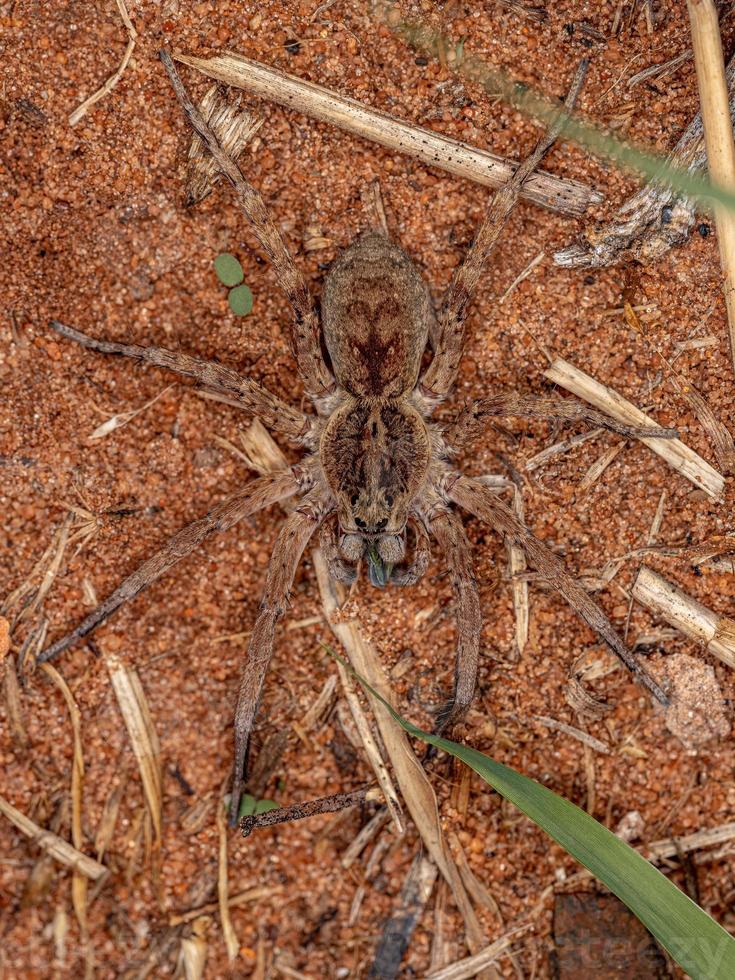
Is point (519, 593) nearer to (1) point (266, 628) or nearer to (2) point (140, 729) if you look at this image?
(1) point (266, 628)

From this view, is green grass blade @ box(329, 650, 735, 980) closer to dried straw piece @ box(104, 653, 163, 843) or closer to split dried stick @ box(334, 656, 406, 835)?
split dried stick @ box(334, 656, 406, 835)

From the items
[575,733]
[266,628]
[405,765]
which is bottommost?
[405,765]

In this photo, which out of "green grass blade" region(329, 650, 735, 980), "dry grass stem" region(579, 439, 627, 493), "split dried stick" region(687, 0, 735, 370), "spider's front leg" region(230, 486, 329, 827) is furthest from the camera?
"dry grass stem" region(579, 439, 627, 493)

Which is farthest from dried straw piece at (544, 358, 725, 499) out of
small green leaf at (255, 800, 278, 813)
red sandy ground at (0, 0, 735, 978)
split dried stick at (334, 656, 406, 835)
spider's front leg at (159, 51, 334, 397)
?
small green leaf at (255, 800, 278, 813)

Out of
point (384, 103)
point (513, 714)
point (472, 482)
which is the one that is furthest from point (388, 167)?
point (513, 714)

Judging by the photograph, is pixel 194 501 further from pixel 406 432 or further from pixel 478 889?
pixel 478 889

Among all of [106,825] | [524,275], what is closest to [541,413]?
[524,275]
